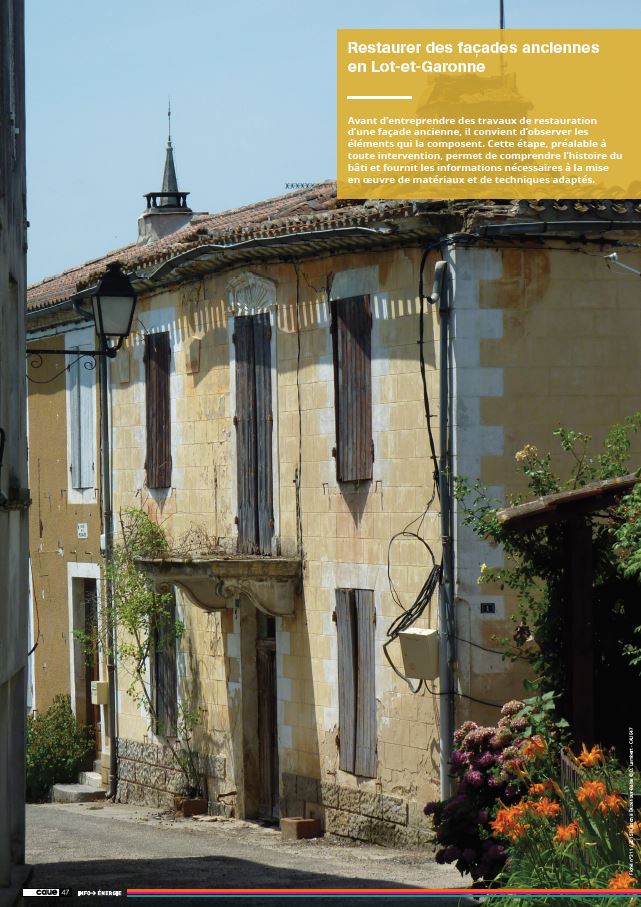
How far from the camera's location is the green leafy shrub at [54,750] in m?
21.5

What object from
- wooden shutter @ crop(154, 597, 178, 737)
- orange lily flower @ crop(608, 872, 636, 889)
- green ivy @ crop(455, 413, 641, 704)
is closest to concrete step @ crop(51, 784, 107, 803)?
wooden shutter @ crop(154, 597, 178, 737)

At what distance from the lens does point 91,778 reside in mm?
21172

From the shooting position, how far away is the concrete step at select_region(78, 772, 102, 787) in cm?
2103

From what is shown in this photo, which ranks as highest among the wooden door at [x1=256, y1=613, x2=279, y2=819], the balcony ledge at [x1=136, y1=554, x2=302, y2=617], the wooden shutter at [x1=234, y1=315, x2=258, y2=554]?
the wooden shutter at [x1=234, y1=315, x2=258, y2=554]

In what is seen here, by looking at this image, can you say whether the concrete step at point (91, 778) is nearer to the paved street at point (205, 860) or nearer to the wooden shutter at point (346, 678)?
the paved street at point (205, 860)

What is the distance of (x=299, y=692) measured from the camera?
1634 cm

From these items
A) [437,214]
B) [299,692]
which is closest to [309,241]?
[437,214]

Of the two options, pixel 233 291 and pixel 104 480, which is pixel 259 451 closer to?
pixel 233 291

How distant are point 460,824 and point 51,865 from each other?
13.9 feet

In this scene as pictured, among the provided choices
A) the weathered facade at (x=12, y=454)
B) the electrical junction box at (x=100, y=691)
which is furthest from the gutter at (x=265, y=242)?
the electrical junction box at (x=100, y=691)

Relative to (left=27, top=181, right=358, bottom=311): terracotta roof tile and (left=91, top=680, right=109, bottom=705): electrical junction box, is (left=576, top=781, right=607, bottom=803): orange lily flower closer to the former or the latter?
(left=27, top=181, right=358, bottom=311): terracotta roof tile

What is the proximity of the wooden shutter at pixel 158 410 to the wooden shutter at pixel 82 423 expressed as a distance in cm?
176

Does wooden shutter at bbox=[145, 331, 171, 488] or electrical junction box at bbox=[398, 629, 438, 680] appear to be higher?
wooden shutter at bbox=[145, 331, 171, 488]

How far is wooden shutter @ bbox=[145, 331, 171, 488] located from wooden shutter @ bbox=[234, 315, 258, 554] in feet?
6.06
